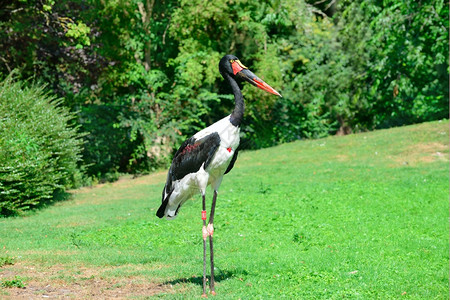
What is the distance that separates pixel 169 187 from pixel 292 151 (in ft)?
58.0

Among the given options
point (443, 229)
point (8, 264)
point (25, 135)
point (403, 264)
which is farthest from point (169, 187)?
point (25, 135)

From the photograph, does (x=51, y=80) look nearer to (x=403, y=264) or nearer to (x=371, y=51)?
(x=371, y=51)

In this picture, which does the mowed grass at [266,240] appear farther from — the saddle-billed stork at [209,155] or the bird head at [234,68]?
the bird head at [234,68]

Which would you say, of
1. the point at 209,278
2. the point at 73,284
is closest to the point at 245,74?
the point at 209,278

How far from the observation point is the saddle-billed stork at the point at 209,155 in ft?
24.9

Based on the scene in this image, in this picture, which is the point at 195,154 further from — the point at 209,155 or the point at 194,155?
the point at 209,155

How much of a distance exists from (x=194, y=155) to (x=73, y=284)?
96.8 inches

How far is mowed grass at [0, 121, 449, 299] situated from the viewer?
26.7ft

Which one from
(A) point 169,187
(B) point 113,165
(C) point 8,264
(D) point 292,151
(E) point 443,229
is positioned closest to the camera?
(A) point 169,187

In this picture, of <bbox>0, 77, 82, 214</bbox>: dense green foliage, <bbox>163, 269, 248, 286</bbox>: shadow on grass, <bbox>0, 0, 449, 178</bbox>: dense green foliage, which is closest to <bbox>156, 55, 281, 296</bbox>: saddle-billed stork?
<bbox>163, 269, 248, 286</bbox>: shadow on grass

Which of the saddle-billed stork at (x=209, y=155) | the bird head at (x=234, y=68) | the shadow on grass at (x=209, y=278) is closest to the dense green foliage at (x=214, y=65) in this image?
the bird head at (x=234, y=68)

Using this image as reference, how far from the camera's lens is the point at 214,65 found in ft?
86.6

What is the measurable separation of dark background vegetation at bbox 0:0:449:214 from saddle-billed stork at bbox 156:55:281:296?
510 inches

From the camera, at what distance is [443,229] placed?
11750 mm
